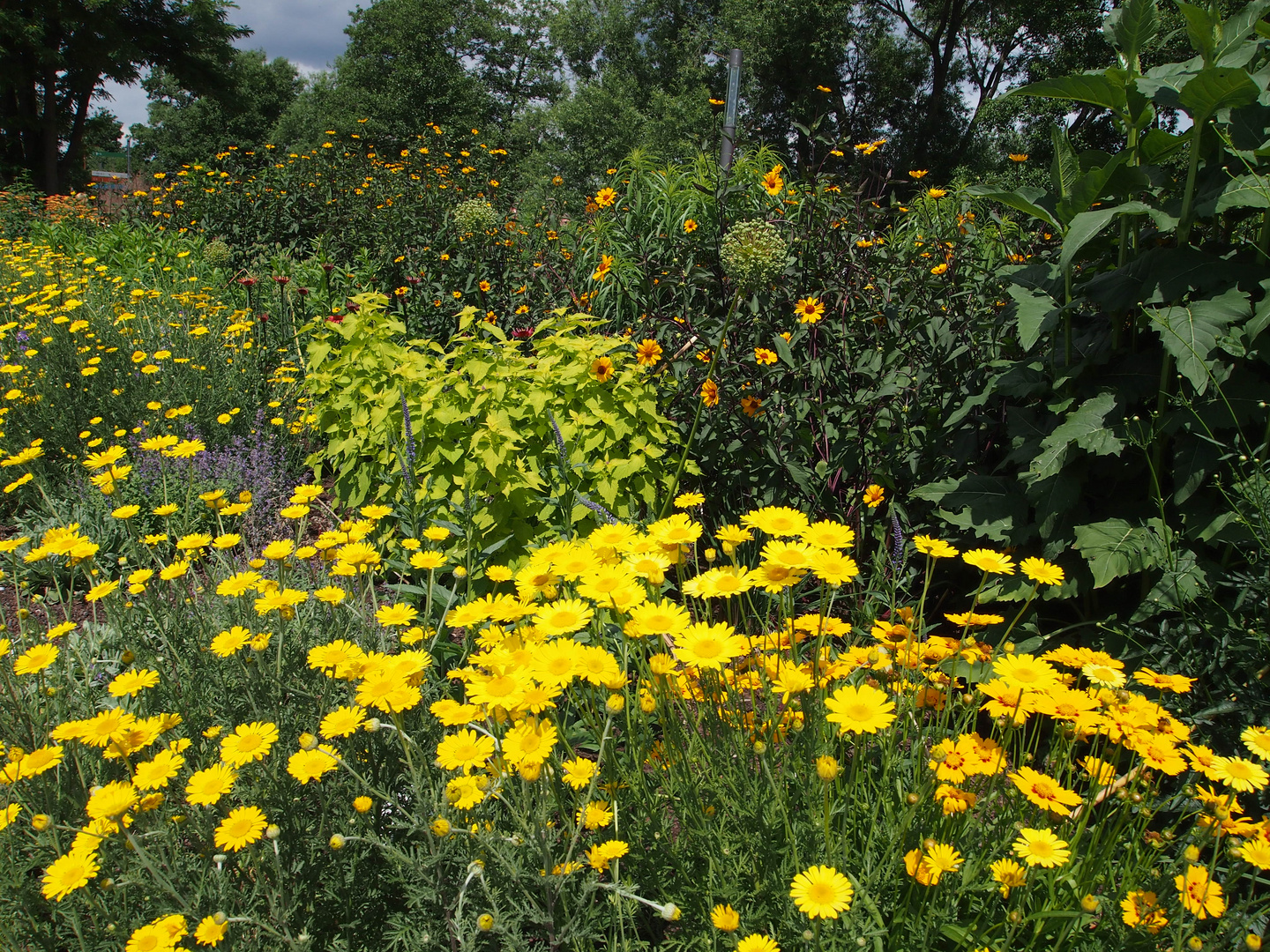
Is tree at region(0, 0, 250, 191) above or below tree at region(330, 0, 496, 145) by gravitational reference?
below

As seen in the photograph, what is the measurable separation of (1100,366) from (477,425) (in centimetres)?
206

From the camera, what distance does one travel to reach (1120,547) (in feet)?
5.94

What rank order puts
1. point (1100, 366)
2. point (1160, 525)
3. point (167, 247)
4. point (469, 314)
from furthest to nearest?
1. point (167, 247)
2. point (469, 314)
3. point (1100, 366)
4. point (1160, 525)

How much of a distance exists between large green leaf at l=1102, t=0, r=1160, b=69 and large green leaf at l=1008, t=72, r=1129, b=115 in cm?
14

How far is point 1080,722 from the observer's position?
113 centimetres

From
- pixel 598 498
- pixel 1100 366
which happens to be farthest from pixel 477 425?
pixel 1100 366

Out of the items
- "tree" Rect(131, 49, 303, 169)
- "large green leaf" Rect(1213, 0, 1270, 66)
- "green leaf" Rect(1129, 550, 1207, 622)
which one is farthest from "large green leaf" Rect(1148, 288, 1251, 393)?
"tree" Rect(131, 49, 303, 169)

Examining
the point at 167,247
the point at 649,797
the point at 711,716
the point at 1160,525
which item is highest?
the point at 167,247

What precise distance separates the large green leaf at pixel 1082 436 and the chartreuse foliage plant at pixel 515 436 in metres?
1.28

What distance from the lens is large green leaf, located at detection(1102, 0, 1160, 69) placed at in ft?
6.15

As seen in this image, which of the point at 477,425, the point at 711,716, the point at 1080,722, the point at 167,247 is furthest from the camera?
the point at 167,247

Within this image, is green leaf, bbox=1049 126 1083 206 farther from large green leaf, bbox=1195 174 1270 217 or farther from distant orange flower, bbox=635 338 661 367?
distant orange flower, bbox=635 338 661 367

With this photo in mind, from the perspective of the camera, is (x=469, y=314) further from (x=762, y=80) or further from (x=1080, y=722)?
(x=762, y=80)

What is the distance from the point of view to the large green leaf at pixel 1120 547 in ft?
5.80
